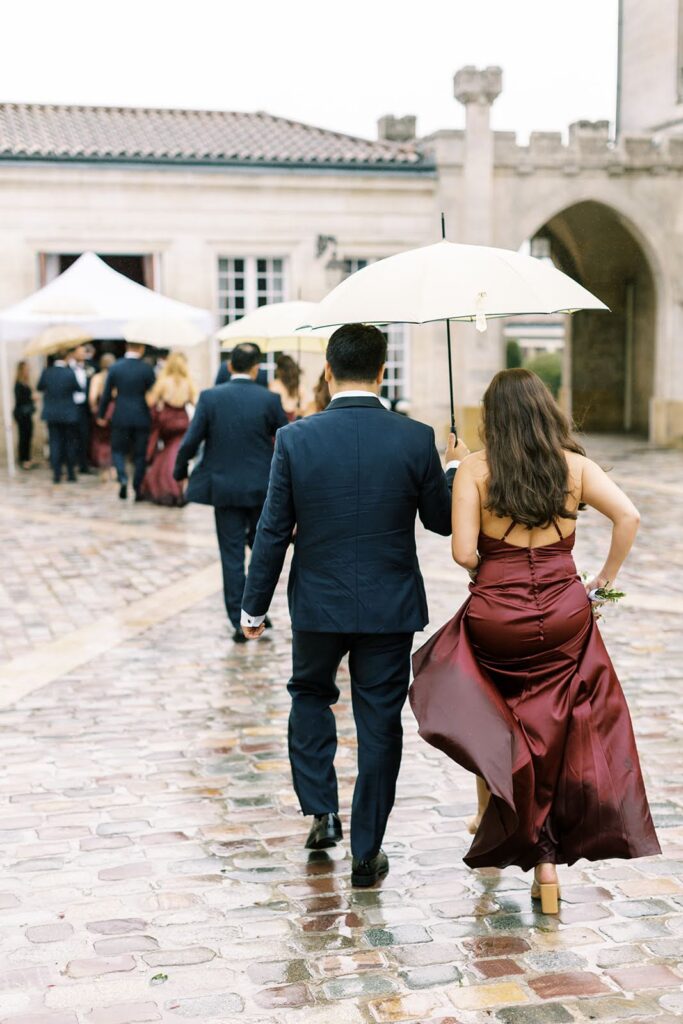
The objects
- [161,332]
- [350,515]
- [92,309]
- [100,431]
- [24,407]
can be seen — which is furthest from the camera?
[24,407]

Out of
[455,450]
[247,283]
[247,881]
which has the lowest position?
[247,881]

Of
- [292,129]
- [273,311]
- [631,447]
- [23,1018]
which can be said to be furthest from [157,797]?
[292,129]

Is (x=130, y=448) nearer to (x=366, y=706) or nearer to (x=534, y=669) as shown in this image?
(x=366, y=706)

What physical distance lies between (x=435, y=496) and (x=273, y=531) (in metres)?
0.56

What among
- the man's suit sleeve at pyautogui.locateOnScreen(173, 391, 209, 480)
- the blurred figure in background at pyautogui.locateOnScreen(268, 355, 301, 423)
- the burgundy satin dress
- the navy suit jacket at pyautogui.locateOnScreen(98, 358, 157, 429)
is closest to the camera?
the burgundy satin dress

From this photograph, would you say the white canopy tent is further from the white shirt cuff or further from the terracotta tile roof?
the white shirt cuff

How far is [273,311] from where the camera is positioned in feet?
30.2

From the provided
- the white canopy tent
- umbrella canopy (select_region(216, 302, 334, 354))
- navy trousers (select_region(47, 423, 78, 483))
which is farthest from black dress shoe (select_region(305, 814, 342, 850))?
navy trousers (select_region(47, 423, 78, 483))

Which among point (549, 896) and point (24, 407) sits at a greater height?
point (24, 407)

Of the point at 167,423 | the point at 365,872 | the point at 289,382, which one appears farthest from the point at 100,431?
the point at 365,872

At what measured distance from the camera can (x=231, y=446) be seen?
788cm

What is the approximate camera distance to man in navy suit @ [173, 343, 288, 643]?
785cm

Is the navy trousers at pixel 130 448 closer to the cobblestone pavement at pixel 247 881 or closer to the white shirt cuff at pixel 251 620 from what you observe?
the cobblestone pavement at pixel 247 881

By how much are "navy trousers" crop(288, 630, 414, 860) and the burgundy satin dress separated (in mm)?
267
